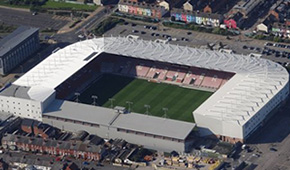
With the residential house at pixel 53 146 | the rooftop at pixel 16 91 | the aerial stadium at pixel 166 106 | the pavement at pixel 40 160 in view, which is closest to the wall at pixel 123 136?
the aerial stadium at pixel 166 106

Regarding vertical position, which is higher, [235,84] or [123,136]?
[235,84]

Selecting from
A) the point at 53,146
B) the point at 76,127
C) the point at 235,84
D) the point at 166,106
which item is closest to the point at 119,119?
the point at 76,127

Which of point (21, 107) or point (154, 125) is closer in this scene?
point (154, 125)

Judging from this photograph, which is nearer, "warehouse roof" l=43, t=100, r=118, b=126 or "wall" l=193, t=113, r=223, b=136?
"wall" l=193, t=113, r=223, b=136

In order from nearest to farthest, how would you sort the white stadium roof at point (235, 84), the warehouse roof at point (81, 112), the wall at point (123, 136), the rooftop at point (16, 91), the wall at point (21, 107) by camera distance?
the wall at point (123, 136) < the white stadium roof at point (235, 84) < the warehouse roof at point (81, 112) < the wall at point (21, 107) < the rooftop at point (16, 91)

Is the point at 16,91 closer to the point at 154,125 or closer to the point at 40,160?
the point at 40,160

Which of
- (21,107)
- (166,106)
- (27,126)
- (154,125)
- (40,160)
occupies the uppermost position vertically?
(154,125)

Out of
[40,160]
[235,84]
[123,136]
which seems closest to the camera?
[40,160]

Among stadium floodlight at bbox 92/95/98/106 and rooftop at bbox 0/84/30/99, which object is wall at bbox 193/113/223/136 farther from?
rooftop at bbox 0/84/30/99

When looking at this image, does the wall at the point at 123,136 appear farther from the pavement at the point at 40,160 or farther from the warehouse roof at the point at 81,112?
the pavement at the point at 40,160

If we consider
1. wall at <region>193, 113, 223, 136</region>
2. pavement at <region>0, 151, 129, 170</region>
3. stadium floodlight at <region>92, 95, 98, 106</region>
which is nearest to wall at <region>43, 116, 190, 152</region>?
wall at <region>193, 113, 223, 136</region>

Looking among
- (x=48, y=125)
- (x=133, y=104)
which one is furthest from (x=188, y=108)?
(x=48, y=125)
